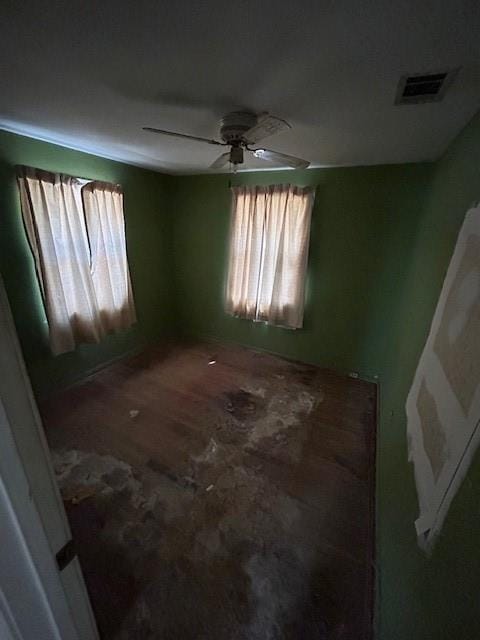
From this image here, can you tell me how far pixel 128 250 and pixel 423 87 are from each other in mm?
2708

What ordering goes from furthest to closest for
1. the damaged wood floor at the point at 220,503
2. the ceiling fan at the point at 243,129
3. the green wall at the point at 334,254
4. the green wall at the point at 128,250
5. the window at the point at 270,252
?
the window at the point at 270,252
the green wall at the point at 334,254
the green wall at the point at 128,250
the ceiling fan at the point at 243,129
the damaged wood floor at the point at 220,503

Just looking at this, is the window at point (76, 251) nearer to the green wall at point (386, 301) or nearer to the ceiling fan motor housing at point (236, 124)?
the green wall at point (386, 301)

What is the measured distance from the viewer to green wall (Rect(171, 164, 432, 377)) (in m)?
2.29

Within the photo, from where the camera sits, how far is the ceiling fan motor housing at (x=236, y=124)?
4.07ft

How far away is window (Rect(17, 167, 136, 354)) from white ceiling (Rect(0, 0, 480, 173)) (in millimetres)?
513

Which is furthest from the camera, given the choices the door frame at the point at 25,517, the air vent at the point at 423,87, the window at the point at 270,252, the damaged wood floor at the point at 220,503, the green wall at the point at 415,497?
the window at the point at 270,252

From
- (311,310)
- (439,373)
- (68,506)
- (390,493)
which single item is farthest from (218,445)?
(311,310)

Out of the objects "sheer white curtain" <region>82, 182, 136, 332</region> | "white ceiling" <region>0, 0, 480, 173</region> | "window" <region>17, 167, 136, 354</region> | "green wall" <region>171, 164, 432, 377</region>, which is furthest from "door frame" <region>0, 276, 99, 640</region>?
"green wall" <region>171, 164, 432, 377</region>

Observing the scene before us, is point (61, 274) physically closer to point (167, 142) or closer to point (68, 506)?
point (167, 142)

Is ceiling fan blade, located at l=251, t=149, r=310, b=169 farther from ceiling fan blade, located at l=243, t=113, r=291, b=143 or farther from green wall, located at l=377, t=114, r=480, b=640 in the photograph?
green wall, located at l=377, t=114, r=480, b=640

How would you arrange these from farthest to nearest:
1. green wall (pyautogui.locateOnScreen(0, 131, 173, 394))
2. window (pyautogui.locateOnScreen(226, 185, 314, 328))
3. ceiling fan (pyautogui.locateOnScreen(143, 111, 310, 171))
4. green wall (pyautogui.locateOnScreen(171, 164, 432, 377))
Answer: window (pyautogui.locateOnScreen(226, 185, 314, 328)), green wall (pyautogui.locateOnScreen(171, 164, 432, 377)), green wall (pyautogui.locateOnScreen(0, 131, 173, 394)), ceiling fan (pyautogui.locateOnScreen(143, 111, 310, 171))

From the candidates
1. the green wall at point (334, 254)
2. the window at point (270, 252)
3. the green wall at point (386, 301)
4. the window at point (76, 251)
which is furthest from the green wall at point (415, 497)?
the window at point (76, 251)

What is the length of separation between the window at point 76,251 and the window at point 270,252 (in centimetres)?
124

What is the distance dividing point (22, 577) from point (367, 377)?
285cm
